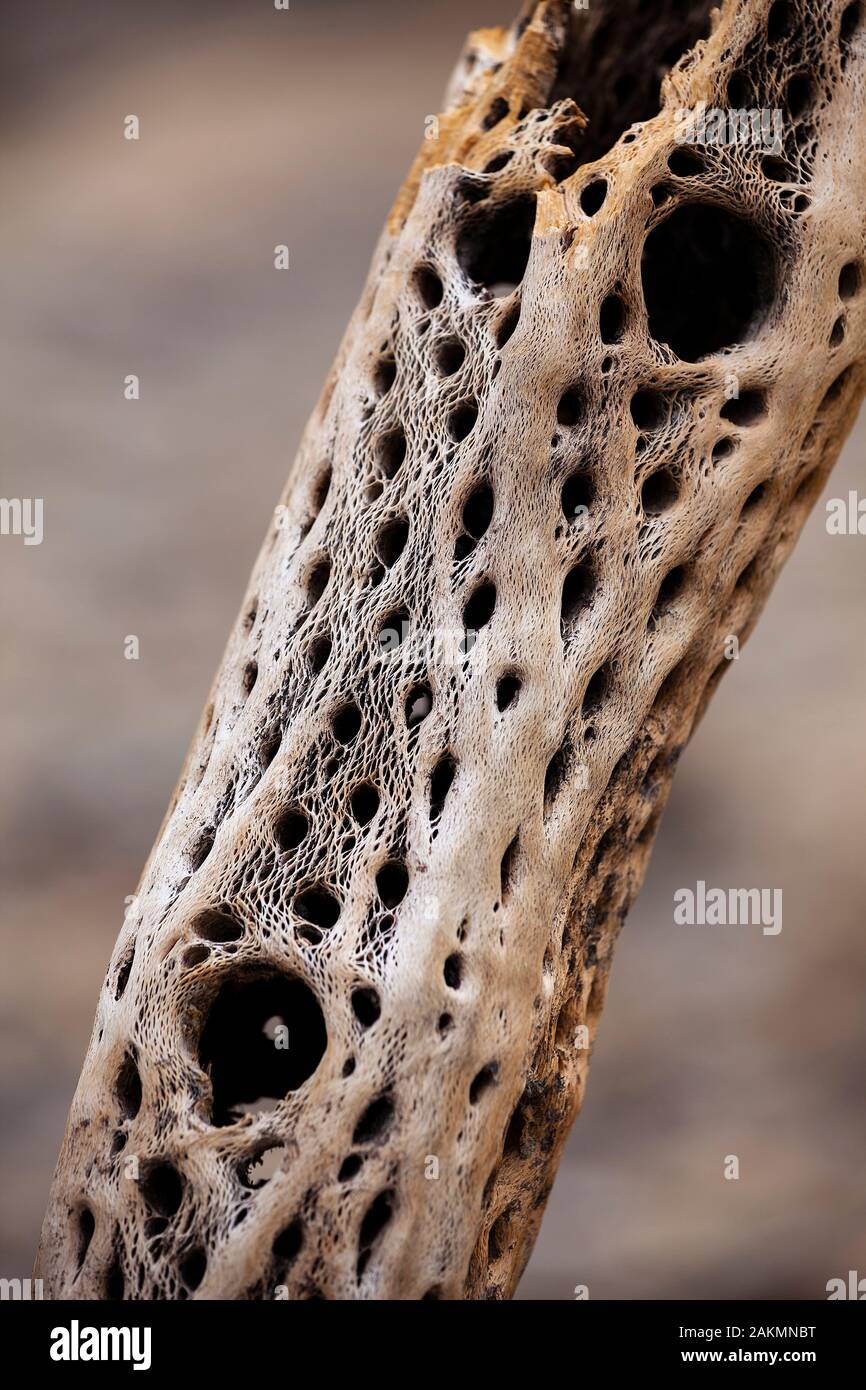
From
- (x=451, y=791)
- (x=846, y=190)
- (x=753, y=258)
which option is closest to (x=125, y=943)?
(x=451, y=791)

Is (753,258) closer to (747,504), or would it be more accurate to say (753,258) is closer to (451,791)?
(747,504)

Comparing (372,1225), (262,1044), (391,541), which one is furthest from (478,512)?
(372,1225)

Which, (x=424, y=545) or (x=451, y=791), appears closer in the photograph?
(x=451, y=791)

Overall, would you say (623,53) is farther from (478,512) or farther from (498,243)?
(478,512)

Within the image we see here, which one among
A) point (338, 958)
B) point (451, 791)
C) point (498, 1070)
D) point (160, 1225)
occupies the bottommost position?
point (160, 1225)
